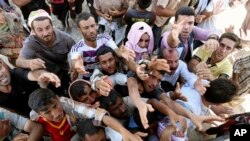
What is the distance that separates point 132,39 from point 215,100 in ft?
3.08

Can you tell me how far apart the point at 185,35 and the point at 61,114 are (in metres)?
1.41

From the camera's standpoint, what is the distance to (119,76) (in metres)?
2.76

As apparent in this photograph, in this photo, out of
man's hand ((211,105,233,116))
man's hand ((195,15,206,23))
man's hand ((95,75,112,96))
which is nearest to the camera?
man's hand ((95,75,112,96))

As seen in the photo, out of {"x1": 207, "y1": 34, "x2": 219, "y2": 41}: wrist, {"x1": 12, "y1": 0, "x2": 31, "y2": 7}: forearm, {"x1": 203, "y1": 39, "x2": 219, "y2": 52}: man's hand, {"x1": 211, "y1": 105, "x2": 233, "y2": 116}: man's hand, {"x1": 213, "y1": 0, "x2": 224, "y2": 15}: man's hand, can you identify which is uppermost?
{"x1": 12, "y1": 0, "x2": 31, "y2": 7}: forearm

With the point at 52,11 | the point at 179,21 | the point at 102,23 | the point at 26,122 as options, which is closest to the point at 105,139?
the point at 26,122

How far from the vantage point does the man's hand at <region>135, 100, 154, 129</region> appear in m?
2.21

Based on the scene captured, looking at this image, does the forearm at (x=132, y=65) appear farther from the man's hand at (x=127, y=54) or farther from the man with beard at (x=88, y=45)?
the man with beard at (x=88, y=45)

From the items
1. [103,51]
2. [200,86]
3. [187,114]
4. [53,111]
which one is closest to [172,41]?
[200,86]

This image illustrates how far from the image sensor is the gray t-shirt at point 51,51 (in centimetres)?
285

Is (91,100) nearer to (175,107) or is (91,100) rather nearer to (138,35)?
(175,107)

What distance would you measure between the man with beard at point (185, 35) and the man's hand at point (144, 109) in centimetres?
74

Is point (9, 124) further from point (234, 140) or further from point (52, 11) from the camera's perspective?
point (52, 11)

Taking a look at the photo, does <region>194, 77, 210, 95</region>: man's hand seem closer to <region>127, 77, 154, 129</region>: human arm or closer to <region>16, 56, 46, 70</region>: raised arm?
<region>127, 77, 154, 129</region>: human arm

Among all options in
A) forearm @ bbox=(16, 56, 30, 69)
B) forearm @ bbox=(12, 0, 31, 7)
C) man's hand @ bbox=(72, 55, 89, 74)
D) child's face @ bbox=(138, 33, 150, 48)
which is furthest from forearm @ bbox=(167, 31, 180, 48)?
forearm @ bbox=(12, 0, 31, 7)
